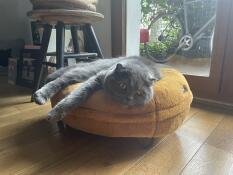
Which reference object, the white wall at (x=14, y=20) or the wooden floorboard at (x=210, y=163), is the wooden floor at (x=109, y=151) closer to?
the wooden floorboard at (x=210, y=163)

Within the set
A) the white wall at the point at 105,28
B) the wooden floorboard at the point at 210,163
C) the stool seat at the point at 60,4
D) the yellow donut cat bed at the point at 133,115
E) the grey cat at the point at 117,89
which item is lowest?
the wooden floorboard at the point at 210,163

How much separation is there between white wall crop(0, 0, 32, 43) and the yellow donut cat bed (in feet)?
5.13

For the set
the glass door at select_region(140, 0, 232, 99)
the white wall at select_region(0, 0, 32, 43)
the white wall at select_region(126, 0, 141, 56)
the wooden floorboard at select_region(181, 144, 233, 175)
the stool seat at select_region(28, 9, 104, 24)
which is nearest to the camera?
the wooden floorboard at select_region(181, 144, 233, 175)

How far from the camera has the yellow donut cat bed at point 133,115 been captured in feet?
2.49

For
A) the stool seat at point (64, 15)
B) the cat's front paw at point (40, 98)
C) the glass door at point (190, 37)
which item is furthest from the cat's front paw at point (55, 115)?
the glass door at point (190, 37)

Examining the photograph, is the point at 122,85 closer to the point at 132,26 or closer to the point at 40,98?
the point at 40,98

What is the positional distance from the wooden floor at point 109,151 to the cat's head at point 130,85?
0.19 metres

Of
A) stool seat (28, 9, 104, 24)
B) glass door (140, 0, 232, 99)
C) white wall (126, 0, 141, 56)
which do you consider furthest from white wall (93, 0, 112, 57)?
stool seat (28, 9, 104, 24)

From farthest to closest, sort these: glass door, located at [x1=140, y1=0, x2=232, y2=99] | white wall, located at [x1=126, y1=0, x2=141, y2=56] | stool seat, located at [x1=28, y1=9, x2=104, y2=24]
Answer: white wall, located at [x1=126, y1=0, x2=141, y2=56], glass door, located at [x1=140, y1=0, x2=232, y2=99], stool seat, located at [x1=28, y1=9, x2=104, y2=24]

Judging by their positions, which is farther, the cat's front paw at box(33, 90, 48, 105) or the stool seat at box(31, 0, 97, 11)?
the stool seat at box(31, 0, 97, 11)

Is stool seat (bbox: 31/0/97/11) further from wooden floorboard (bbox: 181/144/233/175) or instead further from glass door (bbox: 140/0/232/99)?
wooden floorboard (bbox: 181/144/233/175)

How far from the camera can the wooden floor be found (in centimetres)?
71

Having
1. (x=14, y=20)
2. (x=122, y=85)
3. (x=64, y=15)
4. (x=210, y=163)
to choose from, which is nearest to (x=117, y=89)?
(x=122, y=85)

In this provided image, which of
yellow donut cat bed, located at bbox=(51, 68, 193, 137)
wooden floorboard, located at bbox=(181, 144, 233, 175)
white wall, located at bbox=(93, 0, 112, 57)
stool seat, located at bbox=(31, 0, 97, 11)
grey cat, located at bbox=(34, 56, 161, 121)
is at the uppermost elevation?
stool seat, located at bbox=(31, 0, 97, 11)
